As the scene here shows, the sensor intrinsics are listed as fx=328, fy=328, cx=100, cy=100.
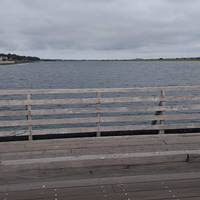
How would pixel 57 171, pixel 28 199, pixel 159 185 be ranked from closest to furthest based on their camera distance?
pixel 28 199 < pixel 159 185 < pixel 57 171

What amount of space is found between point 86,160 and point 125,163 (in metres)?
0.42

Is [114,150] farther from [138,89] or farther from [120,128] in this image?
[138,89]

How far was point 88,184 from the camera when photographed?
3203 mm

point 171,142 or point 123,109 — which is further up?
point 123,109

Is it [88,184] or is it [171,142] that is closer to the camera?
[88,184]

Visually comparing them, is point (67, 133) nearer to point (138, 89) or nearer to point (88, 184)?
point (138, 89)

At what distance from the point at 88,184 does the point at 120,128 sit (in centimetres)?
289

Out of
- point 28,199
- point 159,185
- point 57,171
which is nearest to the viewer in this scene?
point 28,199

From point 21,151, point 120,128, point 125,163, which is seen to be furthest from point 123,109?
point 125,163

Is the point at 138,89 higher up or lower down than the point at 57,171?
higher up

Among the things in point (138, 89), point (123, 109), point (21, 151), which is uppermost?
point (138, 89)

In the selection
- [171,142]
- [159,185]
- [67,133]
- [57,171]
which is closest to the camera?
[159,185]

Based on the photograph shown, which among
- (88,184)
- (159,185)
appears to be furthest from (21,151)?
(159,185)

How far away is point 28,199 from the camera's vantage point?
2.83 meters
